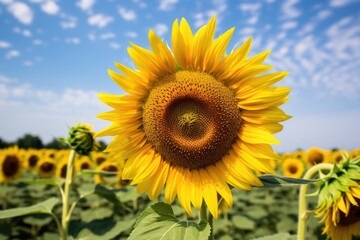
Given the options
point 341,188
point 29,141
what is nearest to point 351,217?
point 341,188

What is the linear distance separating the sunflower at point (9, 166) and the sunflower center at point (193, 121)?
27.4 ft

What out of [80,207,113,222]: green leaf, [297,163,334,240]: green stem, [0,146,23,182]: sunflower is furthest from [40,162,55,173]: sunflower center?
[297,163,334,240]: green stem

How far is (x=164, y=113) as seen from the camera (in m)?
2.20

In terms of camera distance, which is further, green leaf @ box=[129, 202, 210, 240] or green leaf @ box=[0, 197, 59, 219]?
green leaf @ box=[0, 197, 59, 219]

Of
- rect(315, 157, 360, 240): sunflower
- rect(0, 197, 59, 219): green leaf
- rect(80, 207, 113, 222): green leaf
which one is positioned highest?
rect(315, 157, 360, 240): sunflower

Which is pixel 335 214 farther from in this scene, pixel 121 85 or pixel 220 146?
pixel 121 85

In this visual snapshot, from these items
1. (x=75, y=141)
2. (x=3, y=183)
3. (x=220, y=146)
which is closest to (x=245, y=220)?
(x=75, y=141)

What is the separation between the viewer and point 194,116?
2.25m

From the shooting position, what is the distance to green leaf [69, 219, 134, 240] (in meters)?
3.25

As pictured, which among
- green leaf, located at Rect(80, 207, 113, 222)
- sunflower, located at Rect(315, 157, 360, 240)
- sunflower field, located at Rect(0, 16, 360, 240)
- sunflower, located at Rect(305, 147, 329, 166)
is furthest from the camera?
sunflower, located at Rect(305, 147, 329, 166)

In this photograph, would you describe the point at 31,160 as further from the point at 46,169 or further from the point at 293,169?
the point at 293,169

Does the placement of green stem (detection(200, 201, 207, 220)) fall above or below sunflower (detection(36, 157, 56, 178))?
above

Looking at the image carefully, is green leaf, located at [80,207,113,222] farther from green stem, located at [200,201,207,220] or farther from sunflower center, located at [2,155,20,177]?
green stem, located at [200,201,207,220]

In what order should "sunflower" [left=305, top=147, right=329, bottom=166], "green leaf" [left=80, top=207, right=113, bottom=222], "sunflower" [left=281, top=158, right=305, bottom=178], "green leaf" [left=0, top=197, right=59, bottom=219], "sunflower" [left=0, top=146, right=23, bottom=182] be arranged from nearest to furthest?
"green leaf" [left=0, top=197, right=59, bottom=219]
"green leaf" [left=80, top=207, right=113, bottom=222]
"sunflower" [left=0, top=146, right=23, bottom=182]
"sunflower" [left=281, top=158, right=305, bottom=178]
"sunflower" [left=305, top=147, right=329, bottom=166]
